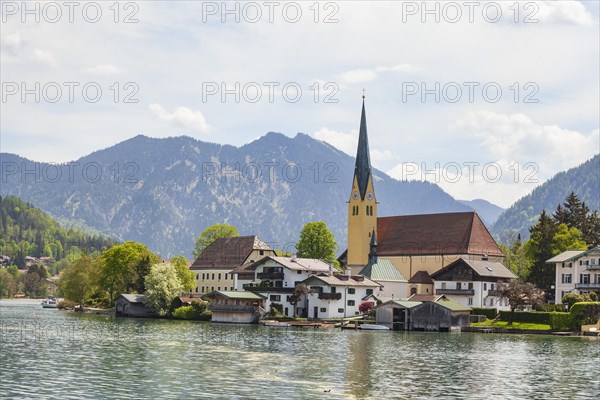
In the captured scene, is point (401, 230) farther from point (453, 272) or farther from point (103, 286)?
point (103, 286)

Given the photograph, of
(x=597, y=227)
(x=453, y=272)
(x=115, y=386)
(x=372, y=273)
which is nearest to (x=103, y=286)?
(x=372, y=273)

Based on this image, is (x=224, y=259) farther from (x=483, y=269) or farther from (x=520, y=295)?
(x=520, y=295)

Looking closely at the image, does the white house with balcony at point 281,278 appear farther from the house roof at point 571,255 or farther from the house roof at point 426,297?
the house roof at point 571,255

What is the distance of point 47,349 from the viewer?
207 ft

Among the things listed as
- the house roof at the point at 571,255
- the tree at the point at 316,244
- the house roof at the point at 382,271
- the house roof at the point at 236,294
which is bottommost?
the house roof at the point at 236,294

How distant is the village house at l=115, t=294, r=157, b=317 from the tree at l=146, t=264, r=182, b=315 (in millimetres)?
2097

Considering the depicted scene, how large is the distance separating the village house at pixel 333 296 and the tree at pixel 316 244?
32026 millimetres

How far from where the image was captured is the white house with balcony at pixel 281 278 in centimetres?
11919

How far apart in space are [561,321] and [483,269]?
27.9 metres

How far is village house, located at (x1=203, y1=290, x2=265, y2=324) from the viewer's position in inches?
Answer: 4493

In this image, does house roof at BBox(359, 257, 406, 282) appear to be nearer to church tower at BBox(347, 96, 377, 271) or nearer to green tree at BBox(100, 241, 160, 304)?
church tower at BBox(347, 96, 377, 271)

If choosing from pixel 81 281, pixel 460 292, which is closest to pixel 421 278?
pixel 460 292

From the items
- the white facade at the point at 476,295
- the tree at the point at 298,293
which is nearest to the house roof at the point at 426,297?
the white facade at the point at 476,295

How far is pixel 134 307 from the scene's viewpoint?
12812 centimetres
